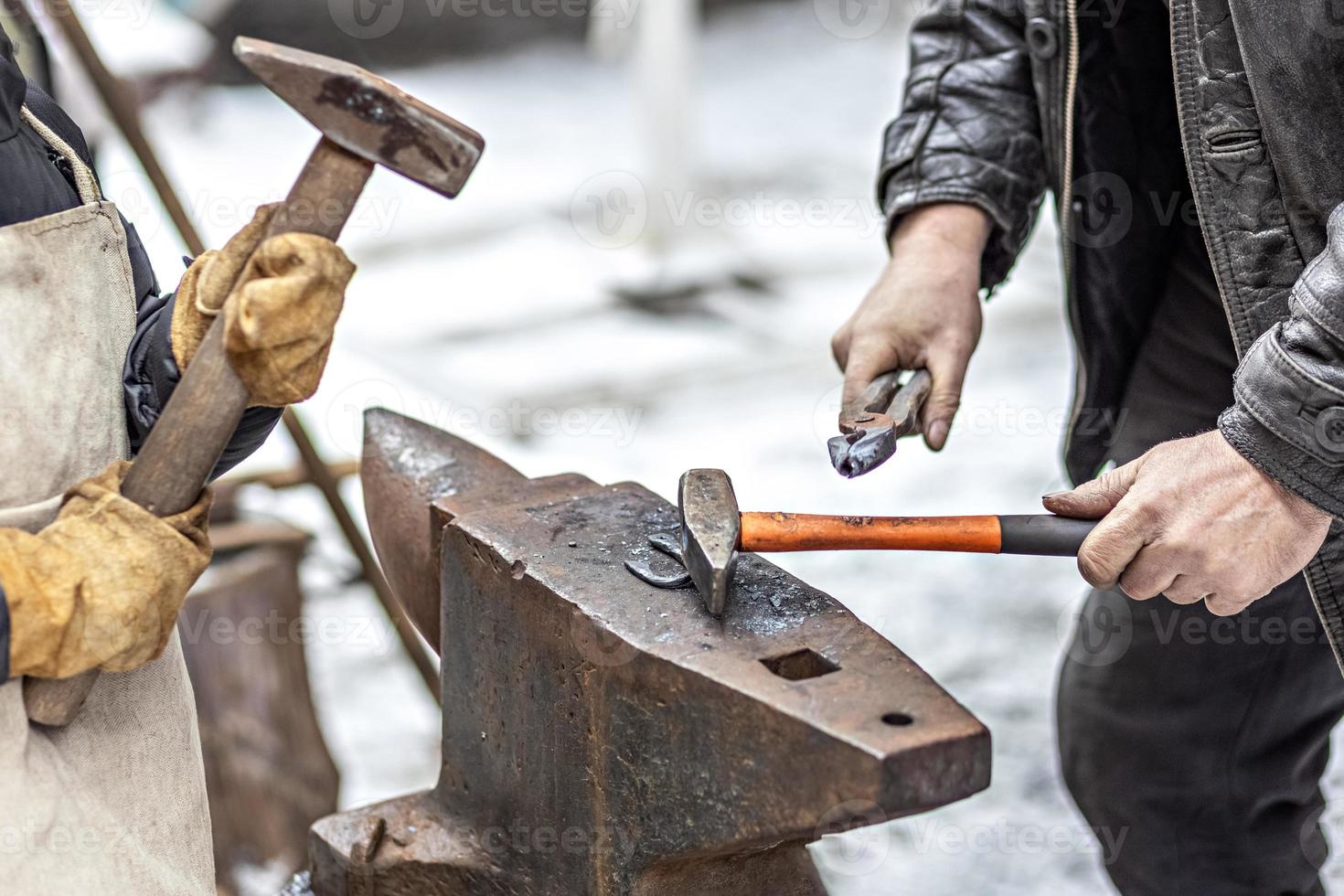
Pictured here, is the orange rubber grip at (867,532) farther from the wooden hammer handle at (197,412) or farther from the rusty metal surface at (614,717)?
the wooden hammer handle at (197,412)

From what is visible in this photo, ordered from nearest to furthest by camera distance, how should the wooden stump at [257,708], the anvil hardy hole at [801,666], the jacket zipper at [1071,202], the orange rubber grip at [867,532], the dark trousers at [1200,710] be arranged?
the anvil hardy hole at [801,666], the orange rubber grip at [867,532], the jacket zipper at [1071,202], the dark trousers at [1200,710], the wooden stump at [257,708]

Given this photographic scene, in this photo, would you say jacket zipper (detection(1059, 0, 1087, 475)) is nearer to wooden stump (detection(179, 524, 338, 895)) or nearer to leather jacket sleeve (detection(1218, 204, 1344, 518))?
leather jacket sleeve (detection(1218, 204, 1344, 518))

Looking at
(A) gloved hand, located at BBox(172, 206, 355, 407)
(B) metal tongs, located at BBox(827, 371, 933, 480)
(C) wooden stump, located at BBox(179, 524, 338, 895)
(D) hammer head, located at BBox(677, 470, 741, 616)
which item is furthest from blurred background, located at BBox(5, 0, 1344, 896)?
(A) gloved hand, located at BBox(172, 206, 355, 407)

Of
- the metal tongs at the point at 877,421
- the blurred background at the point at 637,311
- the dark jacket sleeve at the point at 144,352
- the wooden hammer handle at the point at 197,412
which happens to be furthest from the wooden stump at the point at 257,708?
the metal tongs at the point at 877,421

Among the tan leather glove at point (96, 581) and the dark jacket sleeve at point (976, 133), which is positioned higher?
the dark jacket sleeve at point (976, 133)

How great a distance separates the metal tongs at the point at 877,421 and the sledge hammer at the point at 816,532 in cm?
14

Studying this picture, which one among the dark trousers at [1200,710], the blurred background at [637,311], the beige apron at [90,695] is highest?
the beige apron at [90,695]

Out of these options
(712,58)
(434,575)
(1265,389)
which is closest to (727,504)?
(434,575)

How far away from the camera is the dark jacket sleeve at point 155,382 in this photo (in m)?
1.39

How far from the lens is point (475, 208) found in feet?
23.8

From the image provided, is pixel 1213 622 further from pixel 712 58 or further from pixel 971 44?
pixel 712 58

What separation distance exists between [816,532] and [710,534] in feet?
0.43

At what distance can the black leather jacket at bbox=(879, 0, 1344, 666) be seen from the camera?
4.46 feet

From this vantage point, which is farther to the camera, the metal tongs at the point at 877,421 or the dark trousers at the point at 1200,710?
the dark trousers at the point at 1200,710
